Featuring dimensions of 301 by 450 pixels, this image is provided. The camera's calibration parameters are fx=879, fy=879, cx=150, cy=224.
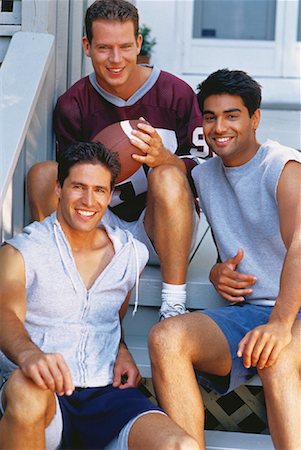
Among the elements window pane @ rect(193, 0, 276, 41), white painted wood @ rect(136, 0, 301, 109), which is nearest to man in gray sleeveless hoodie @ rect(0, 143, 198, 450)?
white painted wood @ rect(136, 0, 301, 109)

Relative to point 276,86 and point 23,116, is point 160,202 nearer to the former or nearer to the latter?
point 23,116

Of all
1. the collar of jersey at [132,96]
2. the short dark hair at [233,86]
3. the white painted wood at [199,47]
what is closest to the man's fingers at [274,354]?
the short dark hair at [233,86]

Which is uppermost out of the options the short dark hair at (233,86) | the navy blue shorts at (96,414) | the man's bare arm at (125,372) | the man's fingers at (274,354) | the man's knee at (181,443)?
the short dark hair at (233,86)

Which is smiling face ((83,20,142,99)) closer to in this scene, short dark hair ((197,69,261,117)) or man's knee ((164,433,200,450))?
short dark hair ((197,69,261,117))

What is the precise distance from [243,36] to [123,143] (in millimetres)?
3301

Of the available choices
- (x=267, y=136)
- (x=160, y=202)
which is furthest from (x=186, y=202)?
(x=267, y=136)

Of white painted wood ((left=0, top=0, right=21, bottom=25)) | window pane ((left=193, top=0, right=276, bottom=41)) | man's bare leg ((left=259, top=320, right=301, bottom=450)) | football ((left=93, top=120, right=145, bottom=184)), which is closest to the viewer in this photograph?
man's bare leg ((left=259, top=320, right=301, bottom=450))

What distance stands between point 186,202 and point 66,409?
0.75m

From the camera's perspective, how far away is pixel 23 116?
269cm

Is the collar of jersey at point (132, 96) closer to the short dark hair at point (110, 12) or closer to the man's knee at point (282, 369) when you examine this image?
the short dark hair at point (110, 12)

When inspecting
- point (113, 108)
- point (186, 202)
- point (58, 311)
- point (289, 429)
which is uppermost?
point (113, 108)

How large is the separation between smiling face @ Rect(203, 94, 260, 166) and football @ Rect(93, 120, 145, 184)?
0.78ft

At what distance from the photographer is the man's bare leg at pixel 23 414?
6.62 feet

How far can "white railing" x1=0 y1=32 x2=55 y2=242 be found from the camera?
2615mm
